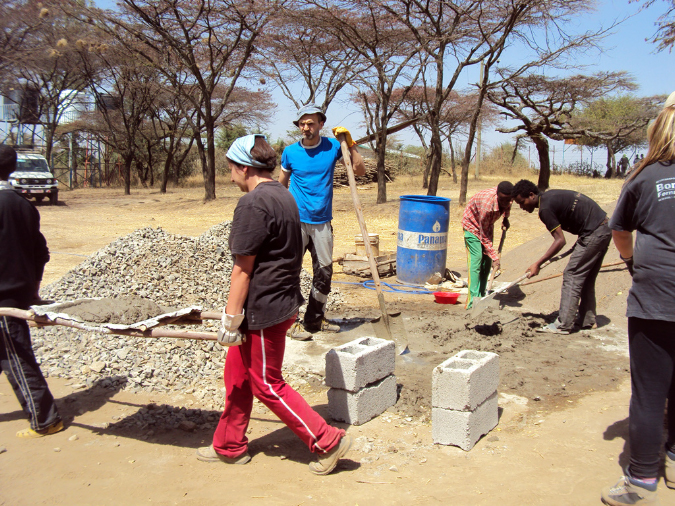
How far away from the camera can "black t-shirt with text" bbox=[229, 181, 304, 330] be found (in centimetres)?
255

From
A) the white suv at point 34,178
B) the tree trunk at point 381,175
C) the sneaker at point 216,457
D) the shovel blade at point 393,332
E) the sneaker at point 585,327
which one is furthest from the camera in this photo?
the white suv at point 34,178

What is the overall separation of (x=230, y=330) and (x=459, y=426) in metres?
1.43

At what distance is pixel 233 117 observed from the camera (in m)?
29.8

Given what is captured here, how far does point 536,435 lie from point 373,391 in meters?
1.01

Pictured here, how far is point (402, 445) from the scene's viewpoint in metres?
3.16

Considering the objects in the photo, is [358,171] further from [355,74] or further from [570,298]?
[355,74]

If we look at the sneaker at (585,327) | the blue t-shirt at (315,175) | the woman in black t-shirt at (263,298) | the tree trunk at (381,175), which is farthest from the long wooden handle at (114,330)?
the tree trunk at (381,175)

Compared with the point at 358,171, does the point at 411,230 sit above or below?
below

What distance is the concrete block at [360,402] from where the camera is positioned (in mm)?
3355

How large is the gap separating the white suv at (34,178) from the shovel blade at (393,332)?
1752 centimetres

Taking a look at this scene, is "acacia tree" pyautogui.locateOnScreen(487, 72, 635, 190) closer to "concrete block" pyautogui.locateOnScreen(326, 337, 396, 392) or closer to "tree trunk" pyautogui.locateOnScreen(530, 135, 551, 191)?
"tree trunk" pyautogui.locateOnScreen(530, 135, 551, 191)

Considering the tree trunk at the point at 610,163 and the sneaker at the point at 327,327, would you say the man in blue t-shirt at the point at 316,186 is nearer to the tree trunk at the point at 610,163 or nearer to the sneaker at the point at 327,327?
the sneaker at the point at 327,327

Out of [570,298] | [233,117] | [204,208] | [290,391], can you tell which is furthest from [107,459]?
[233,117]

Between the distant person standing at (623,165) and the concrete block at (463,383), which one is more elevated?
the distant person standing at (623,165)
